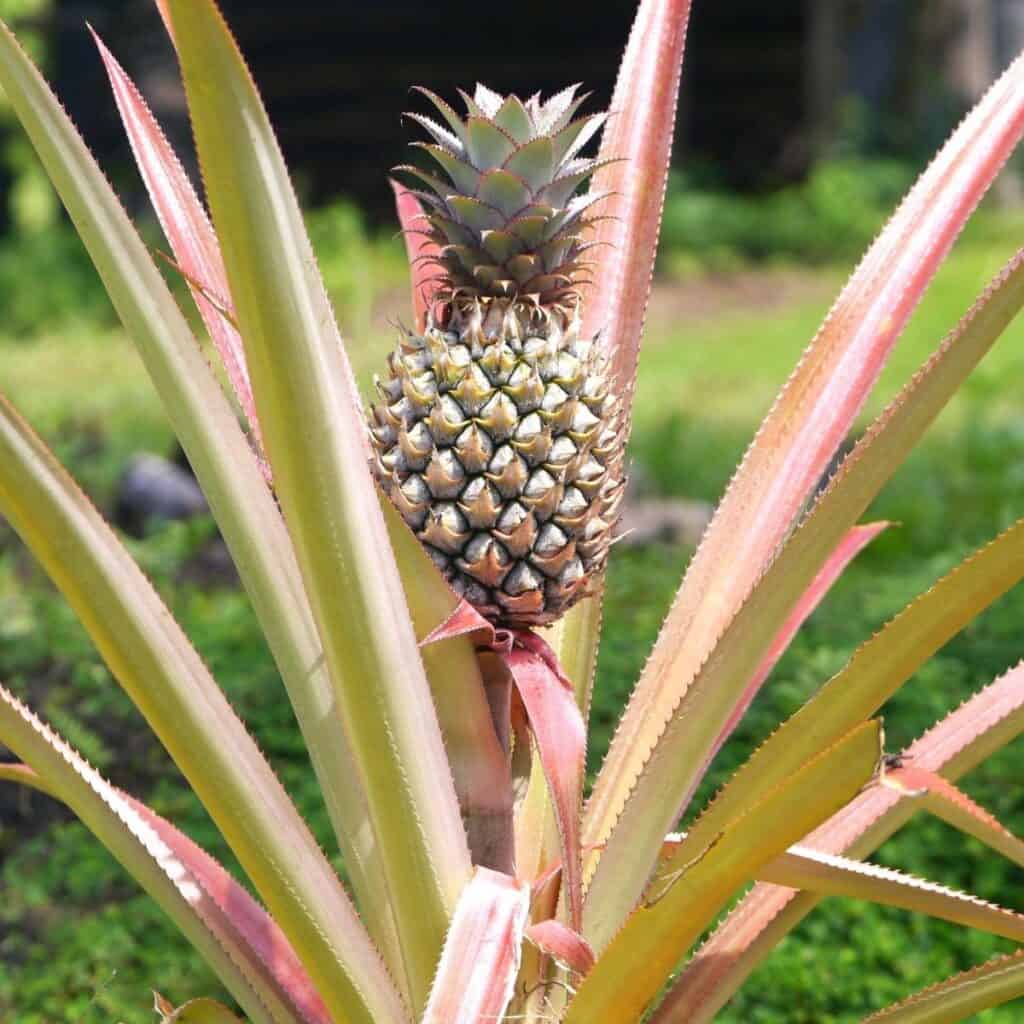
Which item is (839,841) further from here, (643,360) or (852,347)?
(643,360)

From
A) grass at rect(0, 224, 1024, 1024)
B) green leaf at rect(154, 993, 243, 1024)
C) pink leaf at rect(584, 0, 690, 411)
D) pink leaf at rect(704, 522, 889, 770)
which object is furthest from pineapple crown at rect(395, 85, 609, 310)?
→ grass at rect(0, 224, 1024, 1024)

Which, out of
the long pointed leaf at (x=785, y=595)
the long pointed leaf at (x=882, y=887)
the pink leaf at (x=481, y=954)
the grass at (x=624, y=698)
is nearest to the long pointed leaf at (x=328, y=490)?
the pink leaf at (x=481, y=954)

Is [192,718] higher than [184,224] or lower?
lower

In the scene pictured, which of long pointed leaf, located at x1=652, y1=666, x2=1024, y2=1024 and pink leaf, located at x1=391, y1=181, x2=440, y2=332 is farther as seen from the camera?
pink leaf, located at x1=391, y1=181, x2=440, y2=332

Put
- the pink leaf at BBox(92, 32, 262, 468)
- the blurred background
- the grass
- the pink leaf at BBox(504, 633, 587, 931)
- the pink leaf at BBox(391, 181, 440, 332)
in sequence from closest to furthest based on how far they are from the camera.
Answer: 1. the pink leaf at BBox(504, 633, 587, 931)
2. the pink leaf at BBox(92, 32, 262, 468)
3. the pink leaf at BBox(391, 181, 440, 332)
4. the grass
5. the blurred background

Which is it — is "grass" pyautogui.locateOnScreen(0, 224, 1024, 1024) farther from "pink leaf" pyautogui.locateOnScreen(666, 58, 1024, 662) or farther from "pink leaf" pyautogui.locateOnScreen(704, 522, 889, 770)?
"pink leaf" pyautogui.locateOnScreen(666, 58, 1024, 662)

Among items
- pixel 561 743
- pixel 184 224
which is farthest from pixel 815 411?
pixel 184 224
